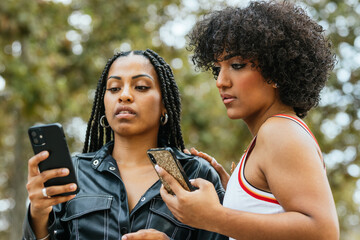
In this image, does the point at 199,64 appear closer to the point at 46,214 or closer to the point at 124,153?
the point at 124,153

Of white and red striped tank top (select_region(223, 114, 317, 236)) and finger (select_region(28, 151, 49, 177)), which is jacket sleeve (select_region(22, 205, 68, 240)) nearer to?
finger (select_region(28, 151, 49, 177))

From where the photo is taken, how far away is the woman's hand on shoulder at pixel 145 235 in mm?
2365

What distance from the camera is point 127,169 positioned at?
119 inches

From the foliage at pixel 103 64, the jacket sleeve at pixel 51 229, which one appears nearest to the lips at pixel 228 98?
the jacket sleeve at pixel 51 229

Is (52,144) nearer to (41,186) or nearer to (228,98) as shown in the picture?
(41,186)

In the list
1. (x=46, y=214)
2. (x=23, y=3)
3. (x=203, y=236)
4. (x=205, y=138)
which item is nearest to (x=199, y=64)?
(x=203, y=236)

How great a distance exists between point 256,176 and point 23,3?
7.34 metres

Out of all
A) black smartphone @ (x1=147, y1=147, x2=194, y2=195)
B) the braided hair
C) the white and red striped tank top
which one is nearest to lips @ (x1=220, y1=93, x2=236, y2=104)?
the white and red striped tank top

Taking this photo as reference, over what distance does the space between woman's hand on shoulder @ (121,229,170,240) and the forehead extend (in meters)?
1.11

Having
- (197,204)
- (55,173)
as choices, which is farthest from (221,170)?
(55,173)

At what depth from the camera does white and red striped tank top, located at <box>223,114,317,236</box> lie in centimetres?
197

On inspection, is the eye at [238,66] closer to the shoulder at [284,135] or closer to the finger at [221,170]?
the shoulder at [284,135]

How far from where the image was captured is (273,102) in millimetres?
2248

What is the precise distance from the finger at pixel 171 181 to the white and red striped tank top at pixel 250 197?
27 centimetres
